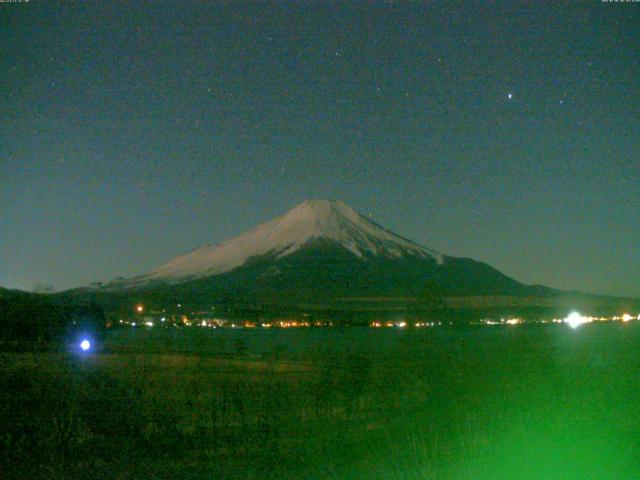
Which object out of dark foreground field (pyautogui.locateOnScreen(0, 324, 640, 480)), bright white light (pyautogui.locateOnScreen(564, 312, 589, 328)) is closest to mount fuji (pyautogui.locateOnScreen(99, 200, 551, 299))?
bright white light (pyautogui.locateOnScreen(564, 312, 589, 328))

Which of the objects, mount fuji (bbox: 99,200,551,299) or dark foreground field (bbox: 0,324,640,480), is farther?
mount fuji (bbox: 99,200,551,299)

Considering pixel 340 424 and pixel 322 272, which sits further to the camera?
pixel 322 272

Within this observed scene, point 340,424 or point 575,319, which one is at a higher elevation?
point 575,319

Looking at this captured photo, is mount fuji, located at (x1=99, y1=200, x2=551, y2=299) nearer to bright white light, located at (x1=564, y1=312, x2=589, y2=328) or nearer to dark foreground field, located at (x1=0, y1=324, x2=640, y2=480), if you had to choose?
bright white light, located at (x1=564, y1=312, x2=589, y2=328)

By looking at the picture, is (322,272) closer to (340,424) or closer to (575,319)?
(575,319)

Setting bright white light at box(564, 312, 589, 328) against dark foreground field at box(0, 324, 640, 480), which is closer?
dark foreground field at box(0, 324, 640, 480)

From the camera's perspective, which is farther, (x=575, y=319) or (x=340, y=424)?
(x=575, y=319)

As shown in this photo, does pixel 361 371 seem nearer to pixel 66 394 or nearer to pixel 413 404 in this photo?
pixel 413 404

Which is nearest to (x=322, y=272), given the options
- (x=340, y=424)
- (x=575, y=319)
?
(x=575, y=319)

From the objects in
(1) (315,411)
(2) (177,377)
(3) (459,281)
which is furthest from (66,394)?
(3) (459,281)
